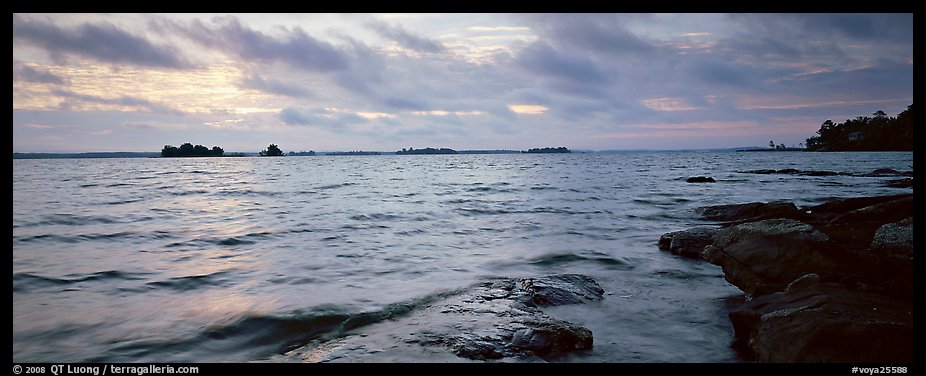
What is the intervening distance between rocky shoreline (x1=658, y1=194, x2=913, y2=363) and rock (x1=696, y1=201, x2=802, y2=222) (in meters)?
4.21

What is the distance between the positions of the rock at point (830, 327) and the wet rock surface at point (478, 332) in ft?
5.86

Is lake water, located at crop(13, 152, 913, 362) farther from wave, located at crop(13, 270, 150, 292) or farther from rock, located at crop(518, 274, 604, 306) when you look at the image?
rock, located at crop(518, 274, 604, 306)

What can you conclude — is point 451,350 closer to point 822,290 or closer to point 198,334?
point 198,334

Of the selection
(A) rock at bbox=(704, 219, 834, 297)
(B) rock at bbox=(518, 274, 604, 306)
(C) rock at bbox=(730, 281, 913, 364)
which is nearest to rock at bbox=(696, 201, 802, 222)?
(A) rock at bbox=(704, 219, 834, 297)

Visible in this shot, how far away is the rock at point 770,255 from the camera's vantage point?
6.18 m

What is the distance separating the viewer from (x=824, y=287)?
5.14 m

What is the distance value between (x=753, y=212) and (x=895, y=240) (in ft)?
30.0

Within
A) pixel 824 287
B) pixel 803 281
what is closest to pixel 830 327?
pixel 824 287

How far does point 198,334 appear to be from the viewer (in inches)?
241

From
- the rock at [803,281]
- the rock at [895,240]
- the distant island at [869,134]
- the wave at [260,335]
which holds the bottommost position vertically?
the wave at [260,335]

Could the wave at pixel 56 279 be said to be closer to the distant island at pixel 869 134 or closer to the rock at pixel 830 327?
the rock at pixel 830 327

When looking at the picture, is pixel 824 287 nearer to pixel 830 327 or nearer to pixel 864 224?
pixel 830 327

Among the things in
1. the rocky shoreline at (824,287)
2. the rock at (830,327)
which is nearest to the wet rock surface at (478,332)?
the rock at (830,327)
